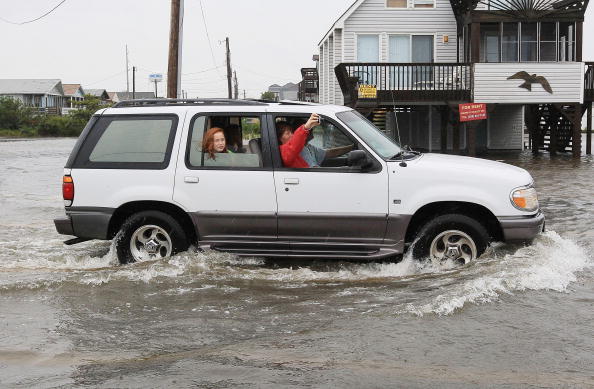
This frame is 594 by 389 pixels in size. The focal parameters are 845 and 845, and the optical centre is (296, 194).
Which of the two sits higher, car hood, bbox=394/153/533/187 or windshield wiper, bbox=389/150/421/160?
windshield wiper, bbox=389/150/421/160

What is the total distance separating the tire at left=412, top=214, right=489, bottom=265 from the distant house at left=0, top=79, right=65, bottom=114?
355 feet

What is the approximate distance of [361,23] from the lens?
3014 cm

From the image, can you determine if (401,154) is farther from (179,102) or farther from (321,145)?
(179,102)

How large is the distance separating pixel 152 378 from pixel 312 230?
3.34 metres

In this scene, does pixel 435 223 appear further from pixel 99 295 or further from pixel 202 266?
pixel 99 295

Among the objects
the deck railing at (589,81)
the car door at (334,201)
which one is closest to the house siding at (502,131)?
the deck railing at (589,81)

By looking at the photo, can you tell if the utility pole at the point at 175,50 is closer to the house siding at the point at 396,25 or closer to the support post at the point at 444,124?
the house siding at the point at 396,25

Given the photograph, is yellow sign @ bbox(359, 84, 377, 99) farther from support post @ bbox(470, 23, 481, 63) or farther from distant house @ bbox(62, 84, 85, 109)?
distant house @ bbox(62, 84, 85, 109)

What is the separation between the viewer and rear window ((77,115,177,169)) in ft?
28.4

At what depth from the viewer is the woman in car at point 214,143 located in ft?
28.1

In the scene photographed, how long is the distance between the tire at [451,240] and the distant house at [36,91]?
355 ft

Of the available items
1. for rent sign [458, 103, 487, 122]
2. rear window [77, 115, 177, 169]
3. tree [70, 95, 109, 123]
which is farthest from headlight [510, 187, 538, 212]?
tree [70, 95, 109, 123]

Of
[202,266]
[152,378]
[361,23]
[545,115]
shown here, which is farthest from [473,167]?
[545,115]

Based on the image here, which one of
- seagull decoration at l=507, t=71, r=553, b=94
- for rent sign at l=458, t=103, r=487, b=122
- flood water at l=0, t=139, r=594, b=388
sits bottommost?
flood water at l=0, t=139, r=594, b=388
